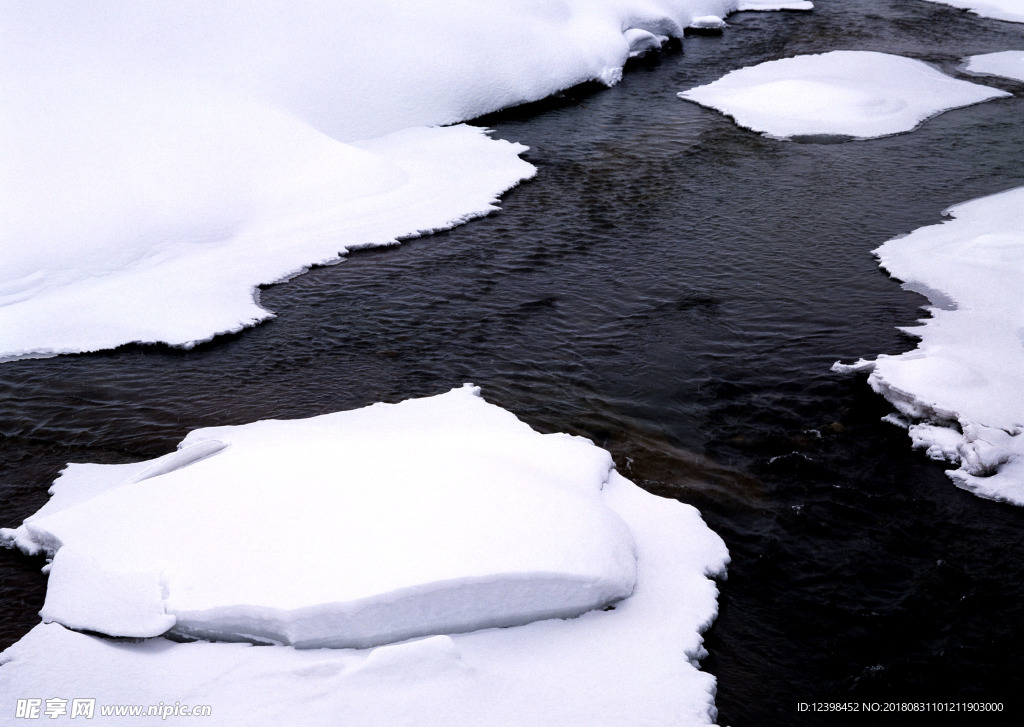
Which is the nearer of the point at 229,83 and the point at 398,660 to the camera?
the point at 398,660

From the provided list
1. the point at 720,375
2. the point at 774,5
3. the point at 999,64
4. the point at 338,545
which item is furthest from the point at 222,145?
the point at 774,5

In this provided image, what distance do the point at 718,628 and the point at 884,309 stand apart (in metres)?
5.68

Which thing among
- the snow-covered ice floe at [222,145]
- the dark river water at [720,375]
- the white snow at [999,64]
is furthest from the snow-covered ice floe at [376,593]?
the white snow at [999,64]

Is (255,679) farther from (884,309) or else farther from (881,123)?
(881,123)

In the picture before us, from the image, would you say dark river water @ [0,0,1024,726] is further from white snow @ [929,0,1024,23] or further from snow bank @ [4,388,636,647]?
white snow @ [929,0,1024,23]

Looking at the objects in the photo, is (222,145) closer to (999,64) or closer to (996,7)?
(999,64)

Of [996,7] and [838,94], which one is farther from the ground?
[996,7]

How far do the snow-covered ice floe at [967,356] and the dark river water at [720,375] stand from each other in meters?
0.27

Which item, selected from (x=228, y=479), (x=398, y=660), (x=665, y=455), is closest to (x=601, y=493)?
(x=665, y=455)

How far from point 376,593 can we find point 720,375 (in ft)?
15.9

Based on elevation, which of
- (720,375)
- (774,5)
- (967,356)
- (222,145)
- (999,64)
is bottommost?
(720,375)

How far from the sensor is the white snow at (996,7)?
24094mm

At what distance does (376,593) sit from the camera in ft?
15.9

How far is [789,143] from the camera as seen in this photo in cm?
1528
